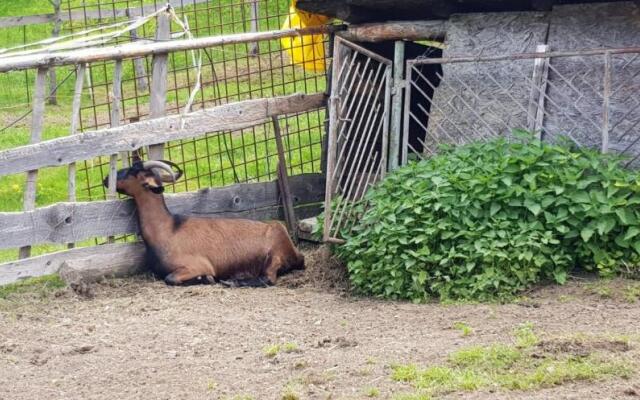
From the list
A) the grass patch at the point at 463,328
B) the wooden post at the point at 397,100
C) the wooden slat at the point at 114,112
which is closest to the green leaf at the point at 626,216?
the grass patch at the point at 463,328

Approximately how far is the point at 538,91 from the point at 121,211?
350 cm

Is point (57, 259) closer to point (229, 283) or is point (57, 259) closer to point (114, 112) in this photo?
point (114, 112)

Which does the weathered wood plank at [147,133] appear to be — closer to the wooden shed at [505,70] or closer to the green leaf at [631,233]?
the wooden shed at [505,70]

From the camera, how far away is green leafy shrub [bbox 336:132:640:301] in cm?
789

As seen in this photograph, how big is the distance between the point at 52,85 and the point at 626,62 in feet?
29.8

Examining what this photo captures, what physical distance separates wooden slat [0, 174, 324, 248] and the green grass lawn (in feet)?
0.75

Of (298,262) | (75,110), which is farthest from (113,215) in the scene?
(298,262)

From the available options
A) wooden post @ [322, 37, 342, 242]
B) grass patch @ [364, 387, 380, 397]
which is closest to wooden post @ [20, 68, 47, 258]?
wooden post @ [322, 37, 342, 242]

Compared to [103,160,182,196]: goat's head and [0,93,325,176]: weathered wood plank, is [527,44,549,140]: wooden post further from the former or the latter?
[103,160,182,196]: goat's head

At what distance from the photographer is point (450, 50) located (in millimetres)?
9672

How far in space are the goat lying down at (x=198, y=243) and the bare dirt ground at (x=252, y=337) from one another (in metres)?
0.34

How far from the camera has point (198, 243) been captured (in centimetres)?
934

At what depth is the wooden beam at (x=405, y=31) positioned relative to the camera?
32.1 ft

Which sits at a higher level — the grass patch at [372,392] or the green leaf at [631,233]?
the green leaf at [631,233]
